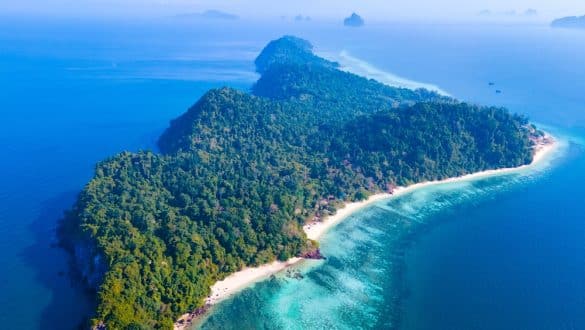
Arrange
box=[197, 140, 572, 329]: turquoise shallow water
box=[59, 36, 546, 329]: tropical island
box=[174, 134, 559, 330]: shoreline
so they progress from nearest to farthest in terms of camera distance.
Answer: box=[197, 140, 572, 329]: turquoise shallow water, box=[59, 36, 546, 329]: tropical island, box=[174, 134, 559, 330]: shoreline

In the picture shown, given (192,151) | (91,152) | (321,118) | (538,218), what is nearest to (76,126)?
(91,152)

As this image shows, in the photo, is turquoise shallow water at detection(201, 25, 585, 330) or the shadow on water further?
turquoise shallow water at detection(201, 25, 585, 330)

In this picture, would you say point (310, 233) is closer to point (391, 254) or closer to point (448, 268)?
point (391, 254)

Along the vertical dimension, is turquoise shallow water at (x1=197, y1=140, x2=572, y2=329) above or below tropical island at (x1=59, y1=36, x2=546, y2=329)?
below

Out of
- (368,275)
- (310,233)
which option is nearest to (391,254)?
(368,275)

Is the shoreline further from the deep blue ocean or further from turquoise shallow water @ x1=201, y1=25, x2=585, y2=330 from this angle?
the deep blue ocean

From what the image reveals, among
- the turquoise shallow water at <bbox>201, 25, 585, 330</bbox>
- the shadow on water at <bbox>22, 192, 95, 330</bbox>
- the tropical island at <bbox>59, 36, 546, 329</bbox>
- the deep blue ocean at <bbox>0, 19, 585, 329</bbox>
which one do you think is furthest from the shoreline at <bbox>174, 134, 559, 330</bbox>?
the shadow on water at <bbox>22, 192, 95, 330</bbox>

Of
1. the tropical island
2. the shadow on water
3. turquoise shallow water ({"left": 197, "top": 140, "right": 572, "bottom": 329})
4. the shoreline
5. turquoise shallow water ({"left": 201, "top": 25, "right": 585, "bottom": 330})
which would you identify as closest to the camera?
the shadow on water

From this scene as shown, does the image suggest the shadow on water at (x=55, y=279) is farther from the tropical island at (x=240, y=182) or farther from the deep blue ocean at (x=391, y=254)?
the tropical island at (x=240, y=182)
